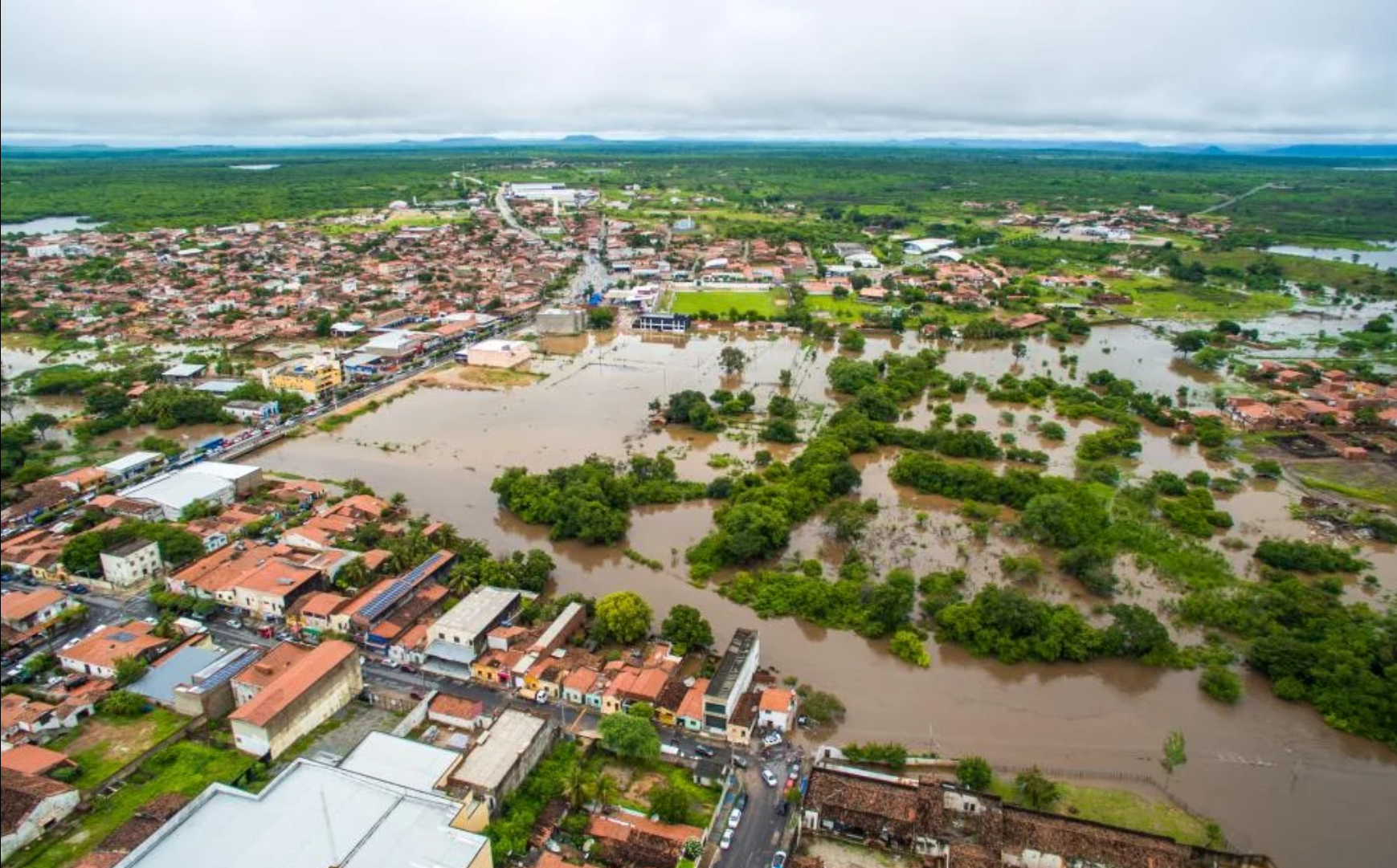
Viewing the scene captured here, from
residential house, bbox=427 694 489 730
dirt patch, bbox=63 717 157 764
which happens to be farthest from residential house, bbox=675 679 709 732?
dirt patch, bbox=63 717 157 764

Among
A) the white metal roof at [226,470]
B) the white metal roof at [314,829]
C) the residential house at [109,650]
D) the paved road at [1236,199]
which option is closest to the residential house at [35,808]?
the white metal roof at [314,829]

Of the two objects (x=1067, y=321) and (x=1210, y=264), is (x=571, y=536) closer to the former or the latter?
(x=1067, y=321)

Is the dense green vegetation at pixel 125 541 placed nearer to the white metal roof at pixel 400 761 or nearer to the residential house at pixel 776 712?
the white metal roof at pixel 400 761

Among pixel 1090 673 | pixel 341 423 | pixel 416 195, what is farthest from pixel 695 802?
pixel 416 195

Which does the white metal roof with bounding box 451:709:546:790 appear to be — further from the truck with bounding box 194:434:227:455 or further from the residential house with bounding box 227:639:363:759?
the truck with bounding box 194:434:227:455

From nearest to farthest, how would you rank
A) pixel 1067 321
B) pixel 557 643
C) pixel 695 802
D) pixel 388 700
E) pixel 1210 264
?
pixel 695 802, pixel 388 700, pixel 557 643, pixel 1067 321, pixel 1210 264
